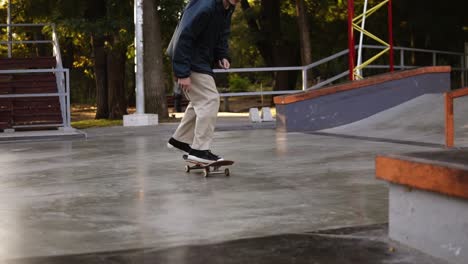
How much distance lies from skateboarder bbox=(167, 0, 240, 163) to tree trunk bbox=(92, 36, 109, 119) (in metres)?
18.0

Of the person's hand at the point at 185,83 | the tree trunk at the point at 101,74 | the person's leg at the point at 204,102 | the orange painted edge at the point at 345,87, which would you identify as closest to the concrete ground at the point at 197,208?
the person's leg at the point at 204,102

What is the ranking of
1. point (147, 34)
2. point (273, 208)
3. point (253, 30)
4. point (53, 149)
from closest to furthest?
Answer: point (273, 208) → point (53, 149) → point (147, 34) → point (253, 30)

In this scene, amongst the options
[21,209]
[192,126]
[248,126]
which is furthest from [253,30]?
[21,209]

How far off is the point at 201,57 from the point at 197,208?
215cm

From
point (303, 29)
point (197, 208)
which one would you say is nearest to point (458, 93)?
point (197, 208)

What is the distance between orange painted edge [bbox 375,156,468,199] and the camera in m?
3.93

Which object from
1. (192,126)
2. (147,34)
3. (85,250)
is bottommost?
(85,250)

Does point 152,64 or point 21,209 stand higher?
point 152,64

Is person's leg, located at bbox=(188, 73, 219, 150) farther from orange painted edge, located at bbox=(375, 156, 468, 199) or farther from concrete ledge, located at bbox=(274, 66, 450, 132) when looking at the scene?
concrete ledge, located at bbox=(274, 66, 450, 132)

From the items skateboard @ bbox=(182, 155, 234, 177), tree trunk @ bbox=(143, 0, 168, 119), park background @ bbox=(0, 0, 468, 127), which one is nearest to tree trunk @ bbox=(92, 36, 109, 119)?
park background @ bbox=(0, 0, 468, 127)

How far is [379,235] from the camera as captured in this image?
475 cm

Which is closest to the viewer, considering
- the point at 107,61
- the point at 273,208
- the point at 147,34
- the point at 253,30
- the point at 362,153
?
the point at 273,208

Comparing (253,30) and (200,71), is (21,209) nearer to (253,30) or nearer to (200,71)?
(200,71)

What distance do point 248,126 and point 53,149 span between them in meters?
4.47
